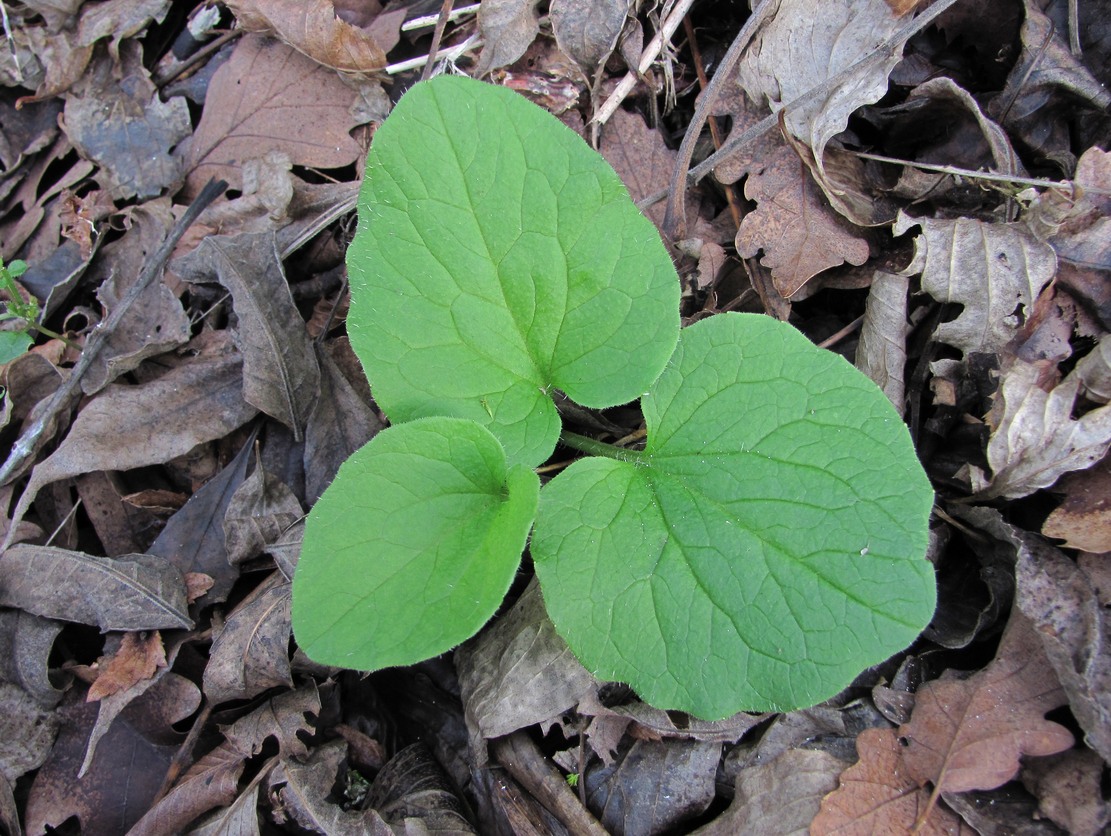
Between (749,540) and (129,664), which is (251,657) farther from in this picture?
(749,540)

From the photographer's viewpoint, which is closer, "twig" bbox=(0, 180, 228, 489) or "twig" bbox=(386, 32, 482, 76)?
"twig" bbox=(0, 180, 228, 489)

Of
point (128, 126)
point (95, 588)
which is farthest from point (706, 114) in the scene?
point (95, 588)

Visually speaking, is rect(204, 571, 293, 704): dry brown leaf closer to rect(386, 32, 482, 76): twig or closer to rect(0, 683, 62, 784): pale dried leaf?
rect(0, 683, 62, 784): pale dried leaf

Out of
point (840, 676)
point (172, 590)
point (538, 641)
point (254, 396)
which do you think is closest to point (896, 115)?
point (840, 676)

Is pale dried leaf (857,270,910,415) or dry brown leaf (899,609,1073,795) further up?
pale dried leaf (857,270,910,415)

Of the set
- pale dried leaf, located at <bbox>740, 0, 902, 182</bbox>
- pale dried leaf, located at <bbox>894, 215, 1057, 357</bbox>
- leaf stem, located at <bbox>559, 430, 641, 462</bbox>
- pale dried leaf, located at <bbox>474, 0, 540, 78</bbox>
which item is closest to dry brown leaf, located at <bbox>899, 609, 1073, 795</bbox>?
pale dried leaf, located at <bbox>894, 215, 1057, 357</bbox>

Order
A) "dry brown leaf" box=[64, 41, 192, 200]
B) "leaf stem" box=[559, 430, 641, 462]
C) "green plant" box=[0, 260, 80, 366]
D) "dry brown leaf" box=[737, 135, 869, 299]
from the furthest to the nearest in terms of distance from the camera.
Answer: "dry brown leaf" box=[64, 41, 192, 200]
"green plant" box=[0, 260, 80, 366]
"dry brown leaf" box=[737, 135, 869, 299]
"leaf stem" box=[559, 430, 641, 462]

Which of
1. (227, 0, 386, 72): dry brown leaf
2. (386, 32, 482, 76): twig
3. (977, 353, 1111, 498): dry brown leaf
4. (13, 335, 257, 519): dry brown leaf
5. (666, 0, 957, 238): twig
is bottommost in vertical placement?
(977, 353, 1111, 498): dry brown leaf
